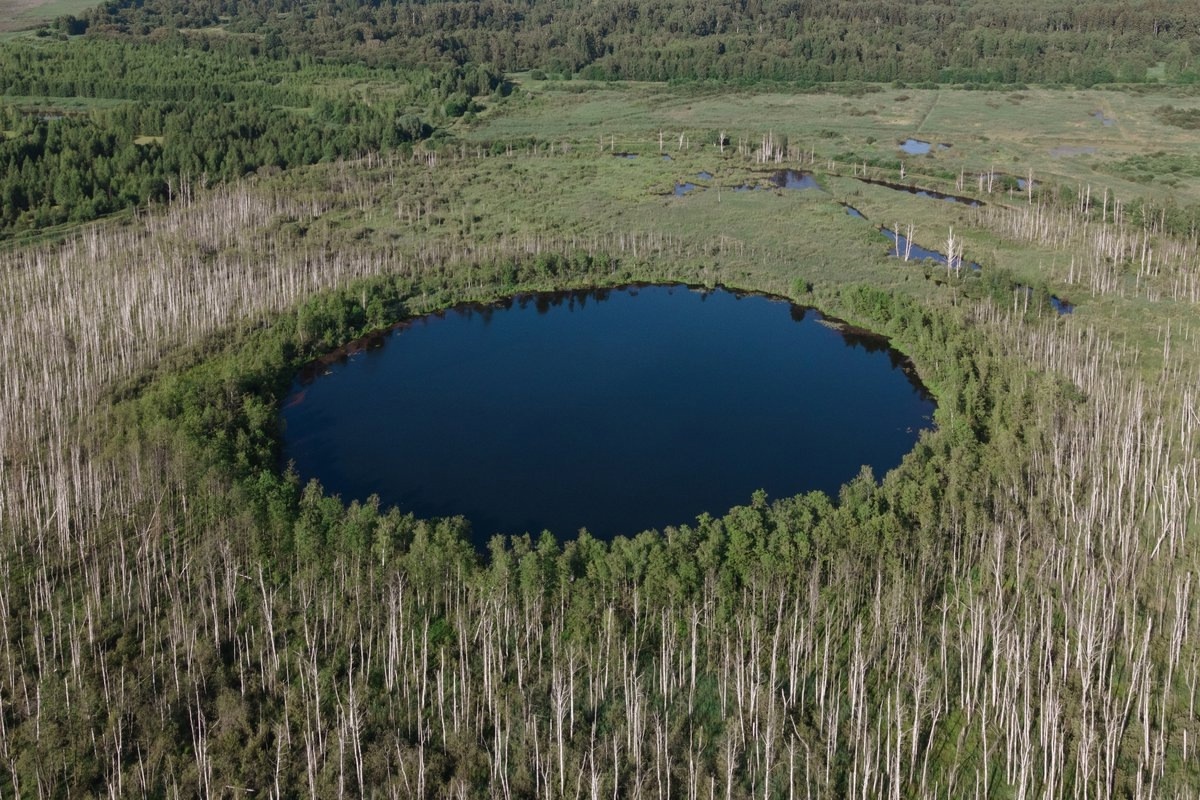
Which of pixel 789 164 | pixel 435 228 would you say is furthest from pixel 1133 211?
pixel 435 228

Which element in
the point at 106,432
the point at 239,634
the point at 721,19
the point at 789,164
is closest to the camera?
the point at 239,634

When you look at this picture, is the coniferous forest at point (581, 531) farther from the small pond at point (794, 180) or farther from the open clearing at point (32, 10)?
the open clearing at point (32, 10)

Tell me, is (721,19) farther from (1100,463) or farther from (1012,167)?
(1100,463)

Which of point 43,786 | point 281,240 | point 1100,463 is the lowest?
point 43,786

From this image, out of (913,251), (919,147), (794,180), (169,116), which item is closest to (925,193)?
(794,180)

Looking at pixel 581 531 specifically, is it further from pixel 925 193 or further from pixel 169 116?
pixel 169 116
